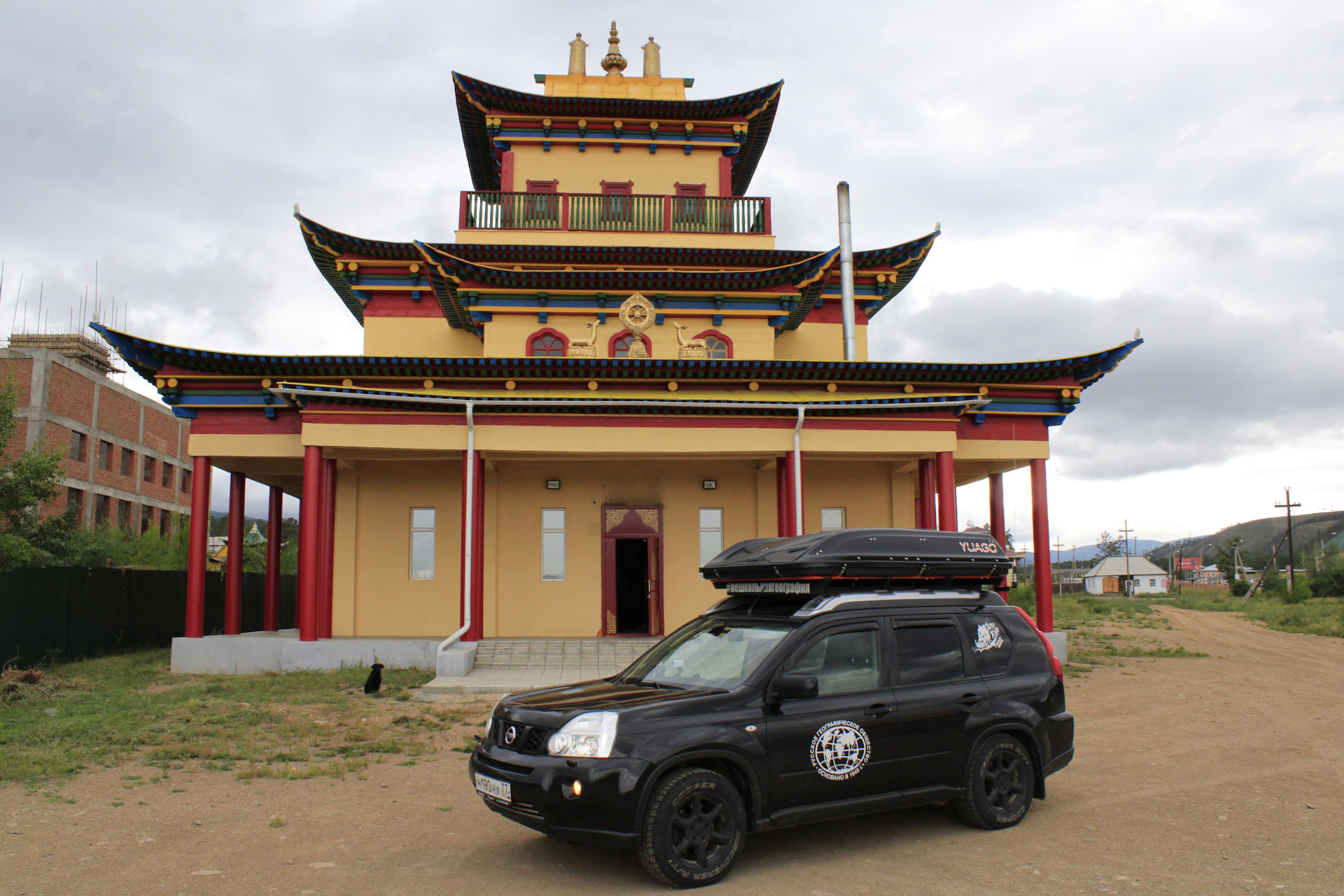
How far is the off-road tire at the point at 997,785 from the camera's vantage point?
19.5 feet

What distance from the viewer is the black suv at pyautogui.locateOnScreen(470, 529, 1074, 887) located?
493 cm

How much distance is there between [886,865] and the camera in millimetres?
5328

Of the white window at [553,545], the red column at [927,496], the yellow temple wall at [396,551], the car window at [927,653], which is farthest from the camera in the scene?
the white window at [553,545]

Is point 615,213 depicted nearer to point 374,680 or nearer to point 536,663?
point 536,663

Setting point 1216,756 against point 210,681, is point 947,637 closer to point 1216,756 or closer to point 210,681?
point 1216,756

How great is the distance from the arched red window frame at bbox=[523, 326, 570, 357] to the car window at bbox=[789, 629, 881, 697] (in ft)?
43.6

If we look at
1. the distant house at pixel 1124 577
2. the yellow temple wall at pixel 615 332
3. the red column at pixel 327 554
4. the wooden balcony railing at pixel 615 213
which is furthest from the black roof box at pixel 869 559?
the distant house at pixel 1124 577

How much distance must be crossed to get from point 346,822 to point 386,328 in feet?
49.3

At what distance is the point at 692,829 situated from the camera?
5.01m

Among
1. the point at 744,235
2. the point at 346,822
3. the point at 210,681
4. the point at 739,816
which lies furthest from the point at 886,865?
the point at 744,235

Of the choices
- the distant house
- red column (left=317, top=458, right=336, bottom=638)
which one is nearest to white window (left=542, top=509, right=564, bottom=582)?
red column (left=317, top=458, right=336, bottom=638)

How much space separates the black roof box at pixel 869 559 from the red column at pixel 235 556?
1320 centimetres

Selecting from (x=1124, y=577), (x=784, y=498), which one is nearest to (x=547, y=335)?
(x=784, y=498)

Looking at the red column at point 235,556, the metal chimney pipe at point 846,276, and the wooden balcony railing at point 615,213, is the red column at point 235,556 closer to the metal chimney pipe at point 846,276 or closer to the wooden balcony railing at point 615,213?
the wooden balcony railing at point 615,213
